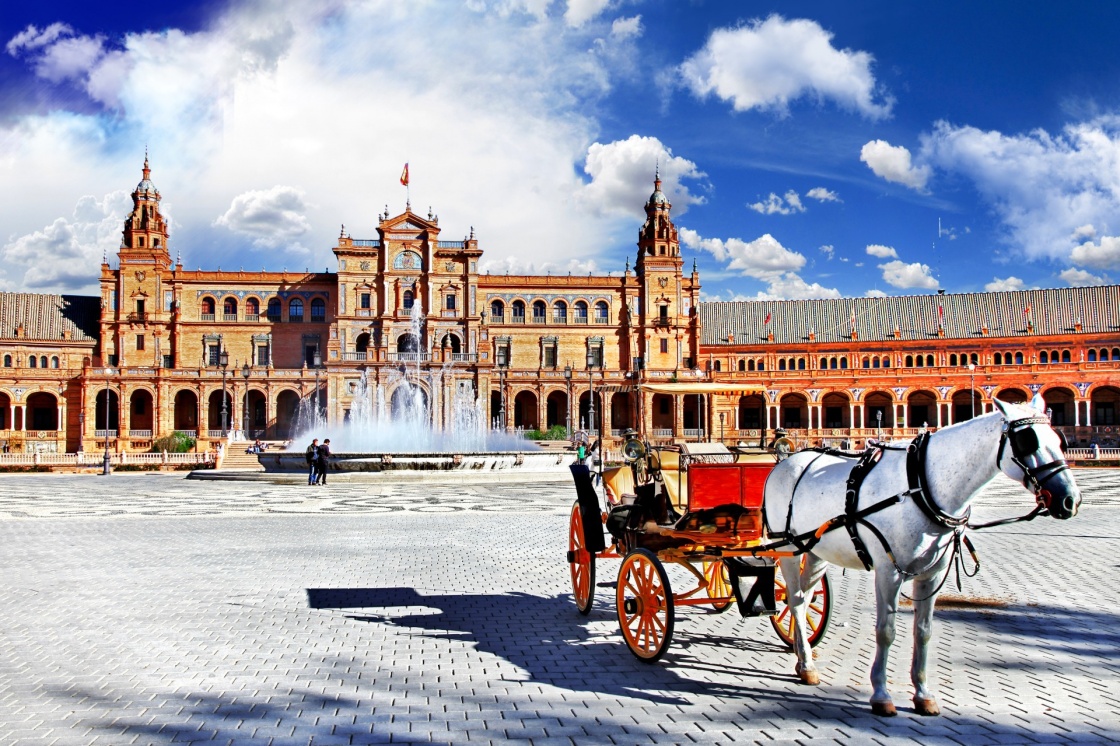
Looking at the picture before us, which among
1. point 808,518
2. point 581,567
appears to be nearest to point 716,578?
point 581,567

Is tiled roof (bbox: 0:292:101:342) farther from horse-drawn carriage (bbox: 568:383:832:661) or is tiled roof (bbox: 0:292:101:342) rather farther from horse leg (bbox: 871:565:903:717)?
horse leg (bbox: 871:565:903:717)

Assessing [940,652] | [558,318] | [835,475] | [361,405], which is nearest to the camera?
[835,475]

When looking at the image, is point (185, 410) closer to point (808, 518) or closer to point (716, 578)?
point (716, 578)

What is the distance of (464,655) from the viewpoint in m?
7.79

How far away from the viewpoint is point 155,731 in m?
5.80

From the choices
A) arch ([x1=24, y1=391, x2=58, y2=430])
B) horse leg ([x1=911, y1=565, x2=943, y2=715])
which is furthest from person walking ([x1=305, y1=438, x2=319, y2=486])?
arch ([x1=24, y1=391, x2=58, y2=430])

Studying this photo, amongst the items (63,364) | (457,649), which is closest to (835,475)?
(457,649)

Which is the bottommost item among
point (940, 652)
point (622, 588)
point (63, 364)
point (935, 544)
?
point (940, 652)

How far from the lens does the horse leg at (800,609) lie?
693cm

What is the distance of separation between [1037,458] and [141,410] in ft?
225

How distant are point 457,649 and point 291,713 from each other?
6.79ft

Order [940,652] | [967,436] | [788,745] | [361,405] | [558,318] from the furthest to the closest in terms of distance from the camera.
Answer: [558,318] → [361,405] → [940,652] → [967,436] → [788,745]

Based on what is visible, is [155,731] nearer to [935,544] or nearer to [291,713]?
[291,713]

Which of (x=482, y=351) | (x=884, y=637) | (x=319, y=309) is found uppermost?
(x=319, y=309)
